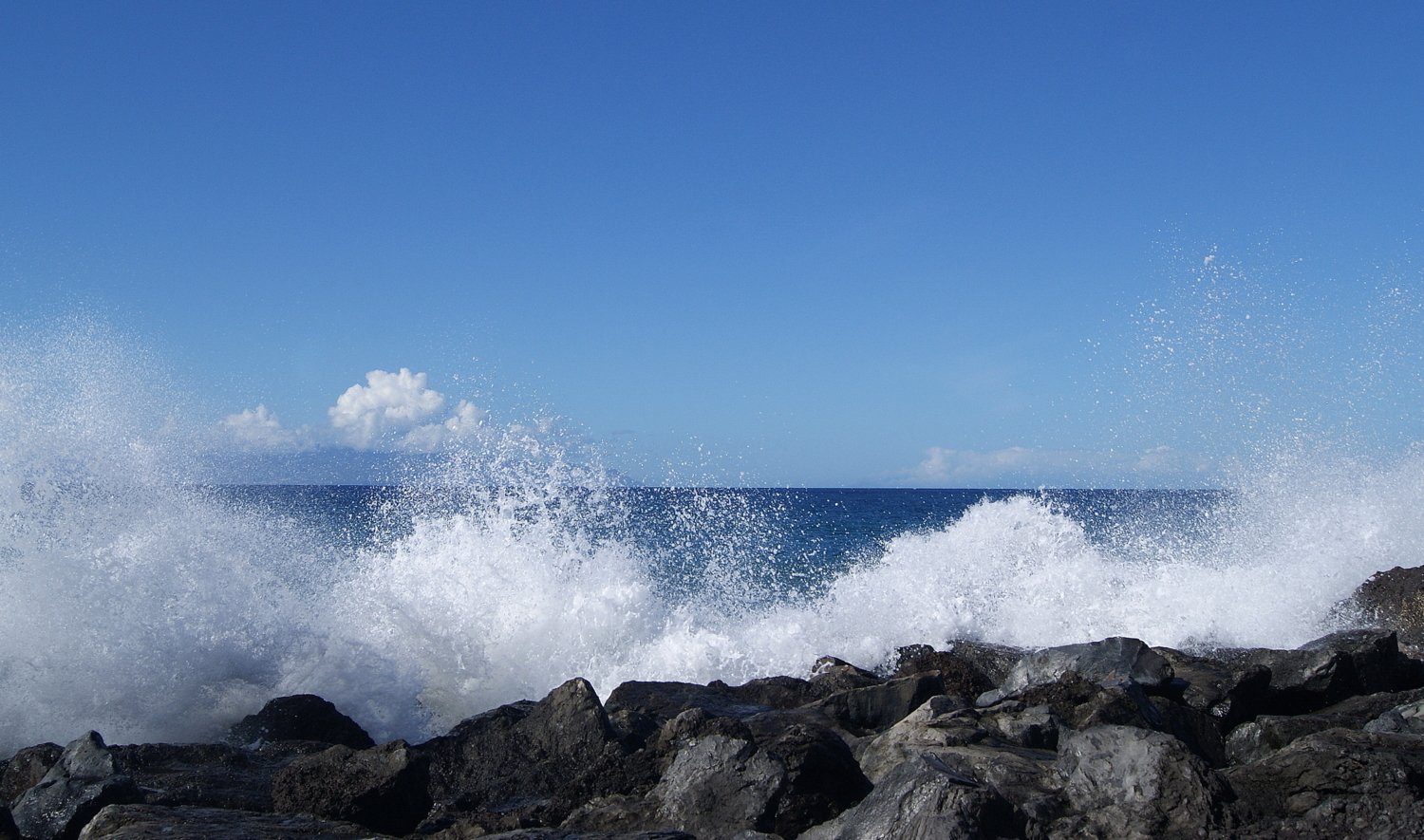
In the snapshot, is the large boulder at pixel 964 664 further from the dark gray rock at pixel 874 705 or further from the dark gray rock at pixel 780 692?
the dark gray rock at pixel 874 705

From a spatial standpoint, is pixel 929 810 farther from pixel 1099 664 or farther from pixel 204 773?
pixel 204 773

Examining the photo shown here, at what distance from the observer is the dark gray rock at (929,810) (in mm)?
4195

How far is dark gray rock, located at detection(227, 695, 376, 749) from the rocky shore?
21 millimetres

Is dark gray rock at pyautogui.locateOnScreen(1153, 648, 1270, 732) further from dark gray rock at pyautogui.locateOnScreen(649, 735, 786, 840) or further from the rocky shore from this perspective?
dark gray rock at pyautogui.locateOnScreen(649, 735, 786, 840)

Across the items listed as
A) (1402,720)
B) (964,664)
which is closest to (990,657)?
(964,664)

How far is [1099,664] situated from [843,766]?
3.94 m

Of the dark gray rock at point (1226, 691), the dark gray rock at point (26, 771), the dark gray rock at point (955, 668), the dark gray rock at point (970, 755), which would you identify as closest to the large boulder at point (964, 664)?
the dark gray rock at point (955, 668)

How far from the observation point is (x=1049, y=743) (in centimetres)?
616

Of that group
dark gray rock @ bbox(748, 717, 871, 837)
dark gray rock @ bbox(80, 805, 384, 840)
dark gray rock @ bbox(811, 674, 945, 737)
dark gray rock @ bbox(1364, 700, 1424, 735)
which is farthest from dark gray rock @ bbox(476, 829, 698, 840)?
dark gray rock @ bbox(1364, 700, 1424, 735)

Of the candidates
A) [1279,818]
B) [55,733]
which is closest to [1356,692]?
[1279,818]

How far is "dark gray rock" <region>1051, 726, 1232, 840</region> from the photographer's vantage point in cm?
448

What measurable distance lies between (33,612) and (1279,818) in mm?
11396

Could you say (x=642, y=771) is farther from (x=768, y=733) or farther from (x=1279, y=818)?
(x=1279, y=818)

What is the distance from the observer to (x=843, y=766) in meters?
5.34
